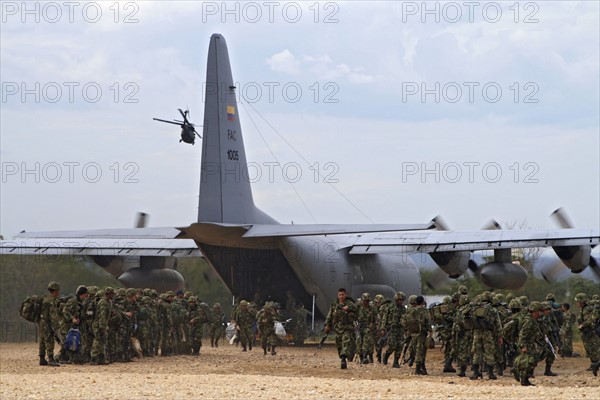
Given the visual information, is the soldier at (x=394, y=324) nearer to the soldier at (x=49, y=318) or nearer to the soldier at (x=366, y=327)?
the soldier at (x=366, y=327)

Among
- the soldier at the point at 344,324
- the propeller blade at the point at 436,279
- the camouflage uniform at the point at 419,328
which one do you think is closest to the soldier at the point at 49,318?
the soldier at the point at 344,324

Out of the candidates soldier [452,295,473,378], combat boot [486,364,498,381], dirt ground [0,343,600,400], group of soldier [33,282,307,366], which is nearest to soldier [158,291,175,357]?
group of soldier [33,282,307,366]

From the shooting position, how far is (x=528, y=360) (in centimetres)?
1577

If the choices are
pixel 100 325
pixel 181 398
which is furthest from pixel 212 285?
pixel 181 398

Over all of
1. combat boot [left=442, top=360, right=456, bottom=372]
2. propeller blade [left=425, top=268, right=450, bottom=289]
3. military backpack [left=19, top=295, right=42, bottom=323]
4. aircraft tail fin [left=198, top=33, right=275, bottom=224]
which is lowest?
combat boot [left=442, top=360, right=456, bottom=372]

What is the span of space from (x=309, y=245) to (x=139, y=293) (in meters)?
6.31

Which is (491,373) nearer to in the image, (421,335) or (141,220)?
(421,335)

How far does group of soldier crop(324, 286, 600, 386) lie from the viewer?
16.1m

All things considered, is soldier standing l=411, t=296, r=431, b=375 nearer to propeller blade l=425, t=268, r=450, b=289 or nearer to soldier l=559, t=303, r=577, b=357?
soldier l=559, t=303, r=577, b=357

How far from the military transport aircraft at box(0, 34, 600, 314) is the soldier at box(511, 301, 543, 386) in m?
7.18

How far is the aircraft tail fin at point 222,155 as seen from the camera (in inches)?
977

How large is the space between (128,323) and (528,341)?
959cm

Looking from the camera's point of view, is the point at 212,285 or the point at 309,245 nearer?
the point at 309,245

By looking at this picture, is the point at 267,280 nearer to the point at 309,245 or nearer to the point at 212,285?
the point at 309,245
